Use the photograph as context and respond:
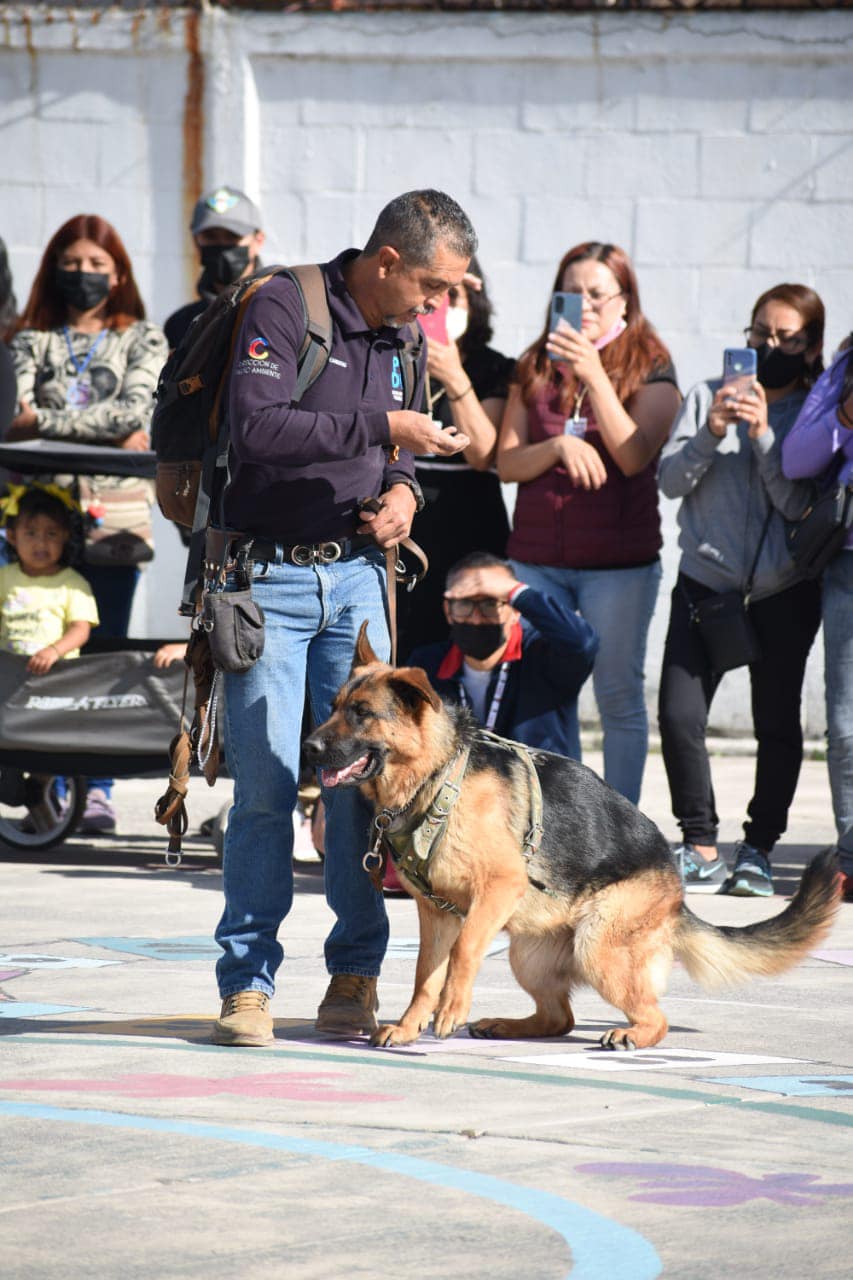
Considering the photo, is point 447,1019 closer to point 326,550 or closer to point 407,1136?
point 407,1136

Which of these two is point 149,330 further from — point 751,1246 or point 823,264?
point 751,1246

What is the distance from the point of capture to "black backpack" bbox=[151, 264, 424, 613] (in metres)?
4.77

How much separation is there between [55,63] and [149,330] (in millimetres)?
3796

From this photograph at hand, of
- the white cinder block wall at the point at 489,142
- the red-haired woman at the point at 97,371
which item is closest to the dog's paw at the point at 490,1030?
the red-haired woman at the point at 97,371

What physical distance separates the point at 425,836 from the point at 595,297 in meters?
3.33

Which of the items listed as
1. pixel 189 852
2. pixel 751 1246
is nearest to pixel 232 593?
Result: pixel 751 1246

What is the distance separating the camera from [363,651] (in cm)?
493

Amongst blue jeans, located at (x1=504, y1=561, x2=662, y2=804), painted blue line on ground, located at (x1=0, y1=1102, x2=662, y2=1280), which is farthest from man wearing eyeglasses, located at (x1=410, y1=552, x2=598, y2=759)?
painted blue line on ground, located at (x1=0, y1=1102, x2=662, y2=1280)

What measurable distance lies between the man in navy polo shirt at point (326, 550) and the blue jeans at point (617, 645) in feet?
8.58

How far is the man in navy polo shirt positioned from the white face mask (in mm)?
2854

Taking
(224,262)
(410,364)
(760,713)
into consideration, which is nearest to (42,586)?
(224,262)

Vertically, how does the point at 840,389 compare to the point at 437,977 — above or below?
above

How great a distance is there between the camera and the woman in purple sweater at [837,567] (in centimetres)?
718

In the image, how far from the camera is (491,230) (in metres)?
11.3
